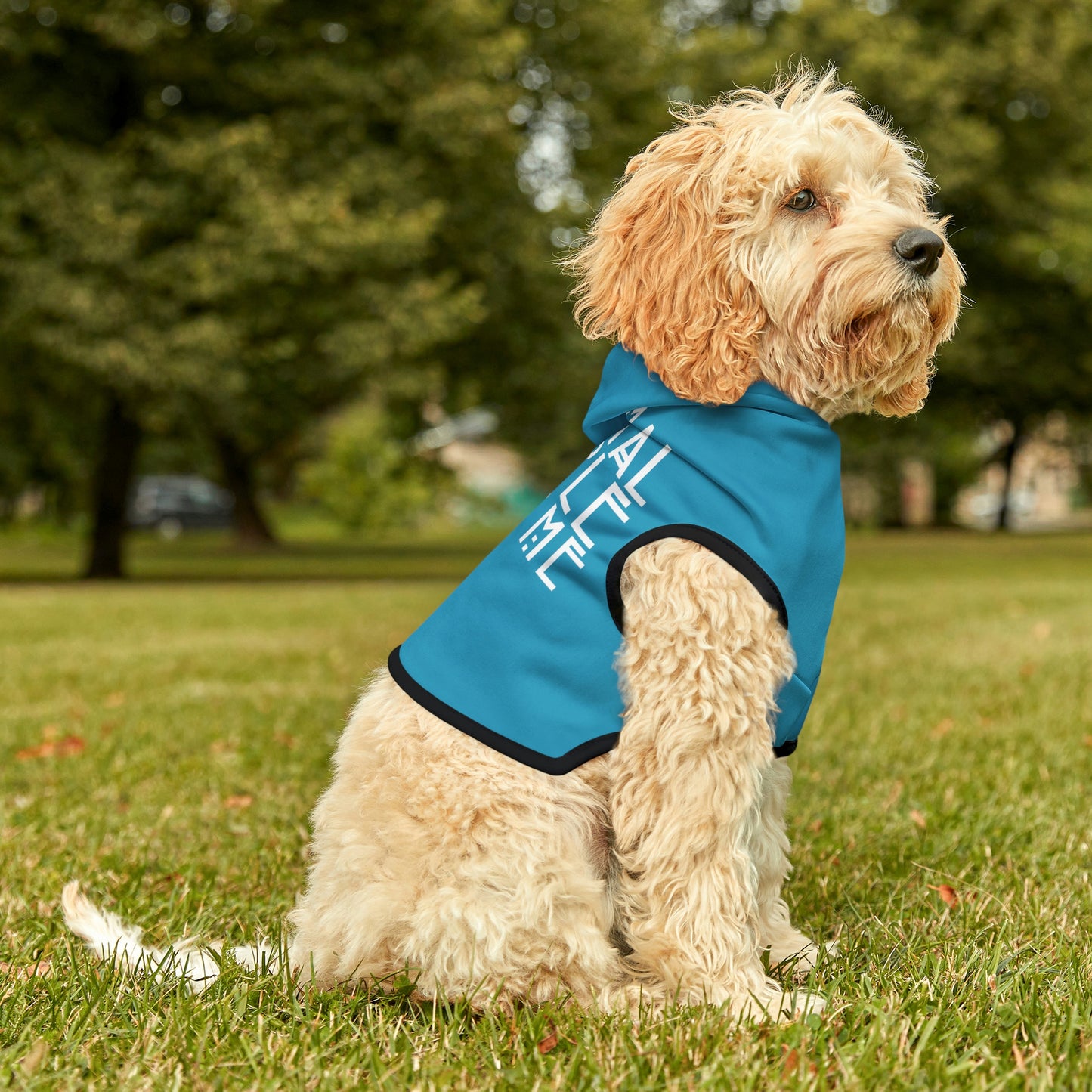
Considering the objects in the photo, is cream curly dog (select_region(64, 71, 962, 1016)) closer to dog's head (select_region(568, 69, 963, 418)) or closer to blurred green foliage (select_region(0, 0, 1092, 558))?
dog's head (select_region(568, 69, 963, 418))

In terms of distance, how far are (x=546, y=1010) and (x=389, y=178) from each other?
16.0 m

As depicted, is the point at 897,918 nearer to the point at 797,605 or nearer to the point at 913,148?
the point at 797,605

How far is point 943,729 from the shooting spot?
6488 mm

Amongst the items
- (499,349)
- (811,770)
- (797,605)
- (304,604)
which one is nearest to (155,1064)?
(797,605)

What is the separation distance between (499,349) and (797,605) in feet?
65.0

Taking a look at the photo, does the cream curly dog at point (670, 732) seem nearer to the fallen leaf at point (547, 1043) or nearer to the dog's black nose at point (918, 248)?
the dog's black nose at point (918, 248)

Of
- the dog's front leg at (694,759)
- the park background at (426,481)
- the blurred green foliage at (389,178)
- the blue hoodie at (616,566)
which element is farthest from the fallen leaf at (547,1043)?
the blurred green foliage at (389,178)

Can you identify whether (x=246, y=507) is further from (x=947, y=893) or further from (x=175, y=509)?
(x=947, y=893)

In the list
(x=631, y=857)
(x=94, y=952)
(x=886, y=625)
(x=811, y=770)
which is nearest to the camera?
(x=631, y=857)

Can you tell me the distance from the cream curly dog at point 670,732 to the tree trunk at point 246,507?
30664 mm

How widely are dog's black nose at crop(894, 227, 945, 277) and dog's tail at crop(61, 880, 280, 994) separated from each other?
244 centimetres

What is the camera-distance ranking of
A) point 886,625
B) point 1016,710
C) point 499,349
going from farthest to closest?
point 499,349
point 886,625
point 1016,710

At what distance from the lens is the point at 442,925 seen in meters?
2.68

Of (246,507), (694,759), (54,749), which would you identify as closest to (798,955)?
(694,759)
